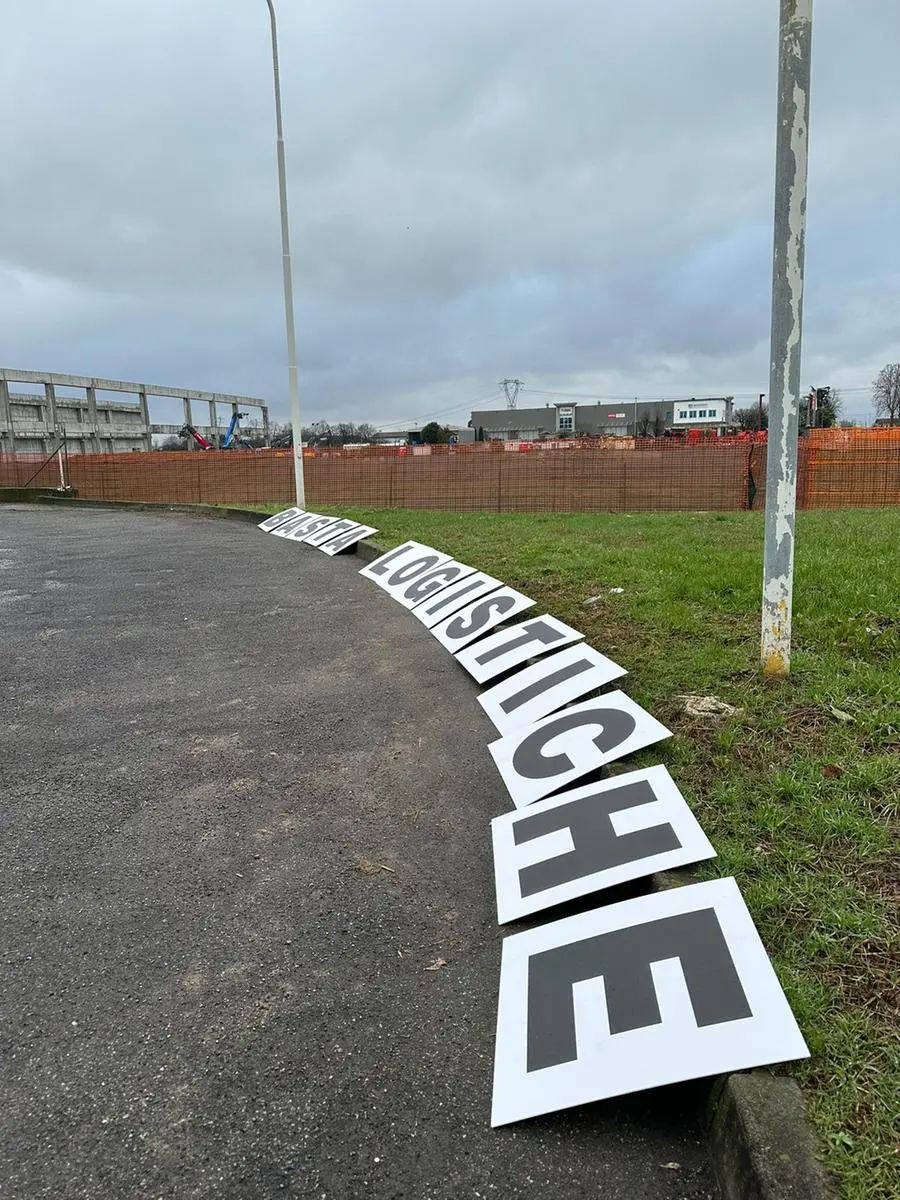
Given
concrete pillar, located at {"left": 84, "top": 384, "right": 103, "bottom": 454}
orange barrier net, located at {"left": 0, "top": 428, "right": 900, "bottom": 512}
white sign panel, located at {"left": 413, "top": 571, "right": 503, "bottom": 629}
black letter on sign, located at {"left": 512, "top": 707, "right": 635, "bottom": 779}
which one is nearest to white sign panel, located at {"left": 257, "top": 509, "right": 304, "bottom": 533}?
orange barrier net, located at {"left": 0, "top": 428, "right": 900, "bottom": 512}

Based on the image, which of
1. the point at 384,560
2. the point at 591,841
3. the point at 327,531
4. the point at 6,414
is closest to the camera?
the point at 591,841

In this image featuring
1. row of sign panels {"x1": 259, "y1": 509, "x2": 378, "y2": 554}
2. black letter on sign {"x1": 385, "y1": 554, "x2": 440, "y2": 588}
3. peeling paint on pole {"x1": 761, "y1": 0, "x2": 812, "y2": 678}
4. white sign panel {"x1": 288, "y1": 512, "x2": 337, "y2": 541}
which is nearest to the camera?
peeling paint on pole {"x1": 761, "y1": 0, "x2": 812, "y2": 678}

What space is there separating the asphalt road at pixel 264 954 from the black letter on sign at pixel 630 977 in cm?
17

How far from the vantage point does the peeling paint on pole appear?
13.3ft

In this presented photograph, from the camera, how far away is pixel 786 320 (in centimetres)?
420

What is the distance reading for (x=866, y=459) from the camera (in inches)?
781

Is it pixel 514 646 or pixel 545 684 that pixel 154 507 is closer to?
pixel 514 646

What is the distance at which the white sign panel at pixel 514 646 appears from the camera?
5.61 m

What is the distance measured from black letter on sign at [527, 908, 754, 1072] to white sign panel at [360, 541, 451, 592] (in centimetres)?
670

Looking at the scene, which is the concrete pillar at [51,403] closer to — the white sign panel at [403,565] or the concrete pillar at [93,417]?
→ the concrete pillar at [93,417]

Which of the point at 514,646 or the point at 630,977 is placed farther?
the point at 514,646

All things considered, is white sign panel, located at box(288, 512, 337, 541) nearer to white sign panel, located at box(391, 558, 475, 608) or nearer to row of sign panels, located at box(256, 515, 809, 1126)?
white sign panel, located at box(391, 558, 475, 608)

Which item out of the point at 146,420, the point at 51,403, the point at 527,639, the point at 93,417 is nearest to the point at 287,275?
the point at 527,639

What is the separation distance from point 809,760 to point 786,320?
243 cm
